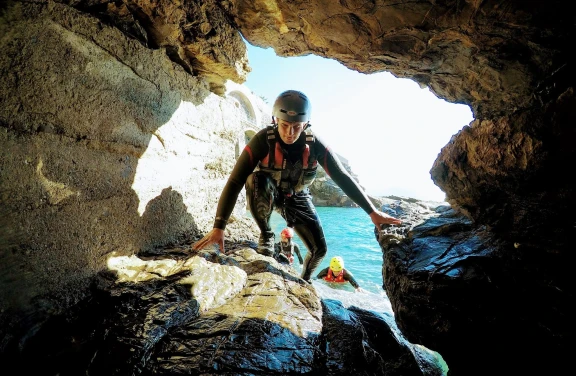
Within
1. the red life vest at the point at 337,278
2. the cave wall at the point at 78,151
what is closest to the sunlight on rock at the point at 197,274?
the cave wall at the point at 78,151

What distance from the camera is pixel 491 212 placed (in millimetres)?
1792

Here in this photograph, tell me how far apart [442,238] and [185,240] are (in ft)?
9.41

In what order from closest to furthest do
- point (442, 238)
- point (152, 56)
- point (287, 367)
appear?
1. point (287, 367)
2. point (442, 238)
3. point (152, 56)

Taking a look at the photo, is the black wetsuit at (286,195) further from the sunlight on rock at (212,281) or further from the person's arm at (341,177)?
the sunlight on rock at (212,281)

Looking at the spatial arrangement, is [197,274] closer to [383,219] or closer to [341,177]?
[341,177]

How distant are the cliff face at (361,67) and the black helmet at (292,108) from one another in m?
0.68

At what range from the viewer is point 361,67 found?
2.87 metres

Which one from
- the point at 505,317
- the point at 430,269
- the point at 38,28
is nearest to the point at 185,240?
the point at 38,28

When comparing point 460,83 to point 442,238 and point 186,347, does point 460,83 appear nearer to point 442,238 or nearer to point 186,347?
point 442,238

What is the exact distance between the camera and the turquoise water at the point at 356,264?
5.18 m

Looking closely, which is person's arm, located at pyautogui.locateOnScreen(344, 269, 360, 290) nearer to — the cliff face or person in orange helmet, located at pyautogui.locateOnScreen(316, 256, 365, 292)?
person in orange helmet, located at pyautogui.locateOnScreen(316, 256, 365, 292)

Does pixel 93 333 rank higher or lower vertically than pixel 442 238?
lower

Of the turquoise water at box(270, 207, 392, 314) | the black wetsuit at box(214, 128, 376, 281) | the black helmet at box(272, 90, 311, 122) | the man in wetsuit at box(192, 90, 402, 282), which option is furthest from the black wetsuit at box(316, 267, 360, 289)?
the black helmet at box(272, 90, 311, 122)

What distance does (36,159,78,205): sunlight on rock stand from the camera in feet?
4.88
